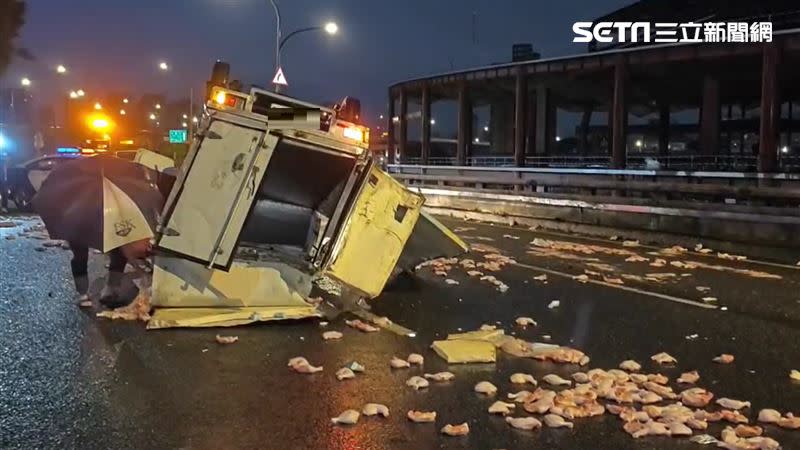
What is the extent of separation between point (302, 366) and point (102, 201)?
10.6 ft

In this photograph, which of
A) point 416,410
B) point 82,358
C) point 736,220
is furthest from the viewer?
point 736,220

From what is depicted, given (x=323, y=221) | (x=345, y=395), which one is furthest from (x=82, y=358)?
(x=323, y=221)

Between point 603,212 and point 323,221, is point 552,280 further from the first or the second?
point 603,212

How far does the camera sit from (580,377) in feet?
17.9

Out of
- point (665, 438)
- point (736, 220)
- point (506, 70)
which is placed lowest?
point (665, 438)

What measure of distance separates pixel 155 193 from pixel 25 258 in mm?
5251

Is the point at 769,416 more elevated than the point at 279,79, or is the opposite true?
the point at 279,79

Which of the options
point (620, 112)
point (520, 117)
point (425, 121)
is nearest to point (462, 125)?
point (425, 121)

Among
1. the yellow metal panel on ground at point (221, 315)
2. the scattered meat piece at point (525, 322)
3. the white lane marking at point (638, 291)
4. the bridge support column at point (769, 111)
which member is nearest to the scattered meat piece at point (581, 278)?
the white lane marking at point (638, 291)

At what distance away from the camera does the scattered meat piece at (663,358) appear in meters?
5.99

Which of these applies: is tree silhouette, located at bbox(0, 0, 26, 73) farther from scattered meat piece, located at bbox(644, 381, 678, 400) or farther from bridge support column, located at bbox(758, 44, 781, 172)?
scattered meat piece, located at bbox(644, 381, 678, 400)

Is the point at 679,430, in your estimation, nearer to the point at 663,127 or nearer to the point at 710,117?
the point at 710,117

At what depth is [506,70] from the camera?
104 ft

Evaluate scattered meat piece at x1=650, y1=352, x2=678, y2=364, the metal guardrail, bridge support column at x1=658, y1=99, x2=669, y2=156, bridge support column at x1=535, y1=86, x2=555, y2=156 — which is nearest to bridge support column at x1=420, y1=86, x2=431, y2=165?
the metal guardrail
